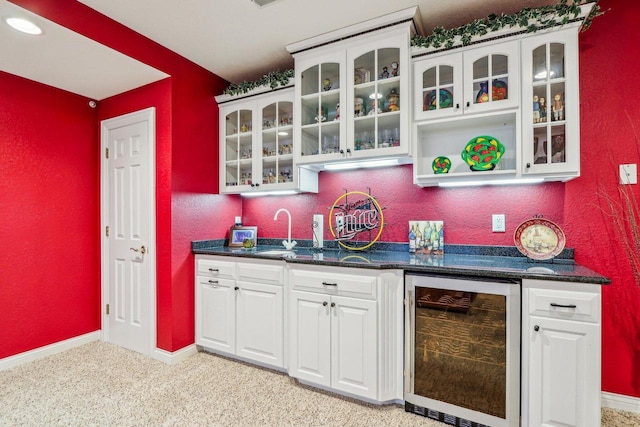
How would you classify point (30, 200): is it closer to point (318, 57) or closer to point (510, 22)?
point (318, 57)

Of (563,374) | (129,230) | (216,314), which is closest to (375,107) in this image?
(563,374)

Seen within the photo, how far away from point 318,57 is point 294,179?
101cm

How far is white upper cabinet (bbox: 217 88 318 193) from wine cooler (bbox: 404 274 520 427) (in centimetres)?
146

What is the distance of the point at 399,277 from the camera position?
2020mm

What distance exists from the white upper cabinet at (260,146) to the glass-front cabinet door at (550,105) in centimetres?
171

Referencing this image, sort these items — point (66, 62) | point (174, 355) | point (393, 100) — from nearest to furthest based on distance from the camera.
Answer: point (393, 100) → point (66, 62) → point (174, 355)

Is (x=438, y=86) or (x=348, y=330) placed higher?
(x=438, y=86)

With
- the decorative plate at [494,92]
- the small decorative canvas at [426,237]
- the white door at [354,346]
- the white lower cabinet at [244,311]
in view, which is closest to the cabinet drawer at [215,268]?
the white lower cabinet at [244,311]

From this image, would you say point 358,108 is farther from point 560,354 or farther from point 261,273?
point 560,354

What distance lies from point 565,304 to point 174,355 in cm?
284

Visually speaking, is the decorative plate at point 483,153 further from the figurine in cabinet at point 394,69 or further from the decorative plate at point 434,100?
the figurine in cabinet at point 394,69

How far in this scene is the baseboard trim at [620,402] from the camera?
1.99m

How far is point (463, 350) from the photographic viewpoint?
1.85 meters

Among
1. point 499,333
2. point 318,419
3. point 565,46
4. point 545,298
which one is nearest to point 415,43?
point 565,46
